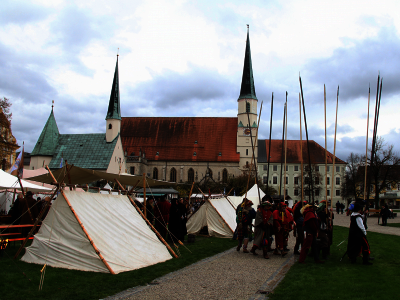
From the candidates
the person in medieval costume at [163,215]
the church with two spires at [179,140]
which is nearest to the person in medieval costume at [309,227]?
the person in medieval costume at [163,215]

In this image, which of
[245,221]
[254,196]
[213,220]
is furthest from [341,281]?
[254,196]

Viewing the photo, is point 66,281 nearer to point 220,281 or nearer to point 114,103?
point 220,281

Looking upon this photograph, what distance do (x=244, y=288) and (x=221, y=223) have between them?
9.64 meters

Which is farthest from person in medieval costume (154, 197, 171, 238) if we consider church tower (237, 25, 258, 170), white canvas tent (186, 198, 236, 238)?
church tower (237, 25, 258, 170)

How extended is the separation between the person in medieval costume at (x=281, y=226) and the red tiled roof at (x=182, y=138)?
2088 inches

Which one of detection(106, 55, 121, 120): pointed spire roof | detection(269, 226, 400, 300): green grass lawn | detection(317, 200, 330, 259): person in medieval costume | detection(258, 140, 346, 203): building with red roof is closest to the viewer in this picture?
detection(269, 226, 400, 300): green grass lawn

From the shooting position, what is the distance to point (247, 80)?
6278 cm

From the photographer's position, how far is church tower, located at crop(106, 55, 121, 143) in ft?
186

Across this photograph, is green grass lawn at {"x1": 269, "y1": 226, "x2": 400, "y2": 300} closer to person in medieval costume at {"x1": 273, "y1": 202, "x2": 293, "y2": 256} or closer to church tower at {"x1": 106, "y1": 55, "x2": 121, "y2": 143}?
person in medieval costume at {"x1": 273, "y1": 202, "x2": 293, "y2": 256}

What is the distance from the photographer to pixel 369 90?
12148 mm

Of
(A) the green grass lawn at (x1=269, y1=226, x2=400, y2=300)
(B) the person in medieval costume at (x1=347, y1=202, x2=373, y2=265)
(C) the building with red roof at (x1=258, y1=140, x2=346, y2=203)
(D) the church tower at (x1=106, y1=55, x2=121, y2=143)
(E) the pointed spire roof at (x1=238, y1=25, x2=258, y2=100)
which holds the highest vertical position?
(E) the pointed spire roof at (x1=238, y1=25, x2=258, y2=100)

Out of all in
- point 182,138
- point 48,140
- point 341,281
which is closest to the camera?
point 341,281

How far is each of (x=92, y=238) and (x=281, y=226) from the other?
529cm

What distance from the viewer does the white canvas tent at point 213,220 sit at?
53.1 feet
